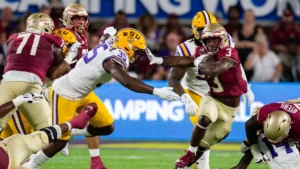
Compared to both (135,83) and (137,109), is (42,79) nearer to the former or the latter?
(135,83)

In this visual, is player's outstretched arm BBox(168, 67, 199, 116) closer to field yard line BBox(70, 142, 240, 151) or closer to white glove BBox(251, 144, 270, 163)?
white glove BBox(251, 144, 270, 163)

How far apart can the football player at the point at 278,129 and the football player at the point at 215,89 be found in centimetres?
63

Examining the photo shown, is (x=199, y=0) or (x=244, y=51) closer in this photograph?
(x=244, y=51)

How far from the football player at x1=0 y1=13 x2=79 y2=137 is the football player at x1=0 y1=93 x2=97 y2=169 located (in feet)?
1.02

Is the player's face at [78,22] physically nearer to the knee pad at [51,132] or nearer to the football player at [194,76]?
the football player at [194,76]

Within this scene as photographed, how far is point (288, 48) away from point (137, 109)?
3.00m

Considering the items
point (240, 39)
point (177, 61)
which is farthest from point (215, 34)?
point (240, 39)

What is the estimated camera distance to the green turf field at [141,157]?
957 centimetres

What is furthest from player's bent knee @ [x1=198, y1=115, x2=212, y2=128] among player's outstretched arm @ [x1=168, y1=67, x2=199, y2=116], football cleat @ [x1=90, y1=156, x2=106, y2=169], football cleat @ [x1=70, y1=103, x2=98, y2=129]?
football cleat @ [x1=90, y1=156, x2=106, y2=169]

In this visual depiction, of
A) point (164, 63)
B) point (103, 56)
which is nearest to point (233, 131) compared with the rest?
point (164, 63)

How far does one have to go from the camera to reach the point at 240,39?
1376cm

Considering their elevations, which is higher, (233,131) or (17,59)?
(17,59)

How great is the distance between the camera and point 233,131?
40.7ft

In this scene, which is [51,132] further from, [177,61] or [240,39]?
[240,39]
